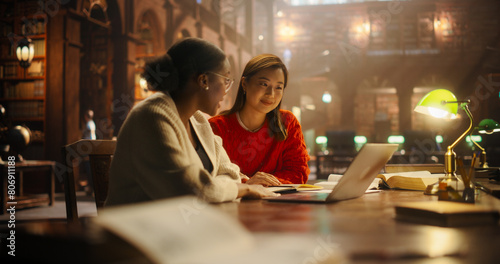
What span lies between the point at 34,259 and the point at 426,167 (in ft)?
7.40

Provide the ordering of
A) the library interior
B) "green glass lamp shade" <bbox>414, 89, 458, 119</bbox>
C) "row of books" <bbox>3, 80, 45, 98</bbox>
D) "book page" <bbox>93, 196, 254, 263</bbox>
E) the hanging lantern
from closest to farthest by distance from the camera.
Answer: "book page" <bbox>93, 196, 254, 263</bbox>, the library interior, "green glass lamp shade" <bbox>414, 89, 458, 119</bbox>, the hanging lantern, "row of books" <bbox>3, 80, 45, 98</bbox>

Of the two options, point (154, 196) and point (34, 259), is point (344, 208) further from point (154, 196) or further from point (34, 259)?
point (34, 259)

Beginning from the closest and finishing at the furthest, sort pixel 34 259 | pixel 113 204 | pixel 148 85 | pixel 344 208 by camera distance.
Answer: pixel 34 259 → pixel 344 208 → pixel 113 204 → pixel 148 85

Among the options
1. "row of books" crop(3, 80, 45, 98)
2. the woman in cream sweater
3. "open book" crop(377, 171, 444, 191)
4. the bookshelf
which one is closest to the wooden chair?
the woman in cream sweater

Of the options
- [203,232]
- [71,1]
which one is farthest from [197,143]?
[71,1]

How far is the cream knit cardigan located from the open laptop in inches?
10.0

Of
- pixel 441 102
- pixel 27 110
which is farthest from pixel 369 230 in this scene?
pixel 27 110

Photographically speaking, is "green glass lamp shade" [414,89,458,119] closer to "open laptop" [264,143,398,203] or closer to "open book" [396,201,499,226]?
"open laptop" [264,143,398,203]

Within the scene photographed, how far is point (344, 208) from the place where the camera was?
1.16 m

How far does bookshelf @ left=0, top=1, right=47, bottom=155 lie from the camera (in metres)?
7.65

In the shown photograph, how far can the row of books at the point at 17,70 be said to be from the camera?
7.77 meters

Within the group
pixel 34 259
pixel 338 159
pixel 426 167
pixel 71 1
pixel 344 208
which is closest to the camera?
pixel 34 259

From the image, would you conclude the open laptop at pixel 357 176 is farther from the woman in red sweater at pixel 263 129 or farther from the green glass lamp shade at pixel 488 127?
the green glass lamp shade at pixel 488 127

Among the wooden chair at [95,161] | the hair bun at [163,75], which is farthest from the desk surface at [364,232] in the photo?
the wooden chair at [95,161]
